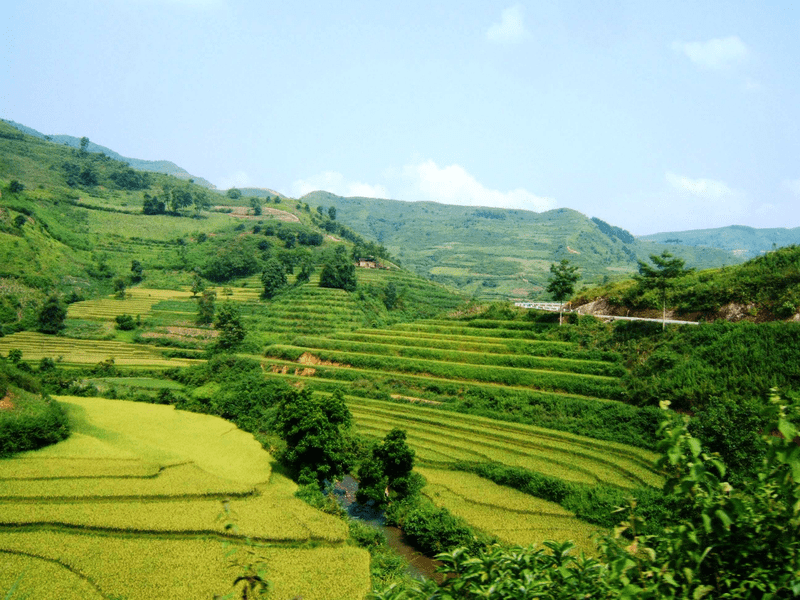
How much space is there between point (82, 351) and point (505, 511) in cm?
4618

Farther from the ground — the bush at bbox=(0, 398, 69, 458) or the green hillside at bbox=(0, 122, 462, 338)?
the green hillside at bbox=(0, 122, 462, 338)

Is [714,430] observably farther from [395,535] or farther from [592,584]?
[592,584]

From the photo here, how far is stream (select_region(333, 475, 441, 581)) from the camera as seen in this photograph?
18438mm

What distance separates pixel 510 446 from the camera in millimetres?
28203

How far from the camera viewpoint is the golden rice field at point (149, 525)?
14.1m

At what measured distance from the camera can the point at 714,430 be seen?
21797 millimetres

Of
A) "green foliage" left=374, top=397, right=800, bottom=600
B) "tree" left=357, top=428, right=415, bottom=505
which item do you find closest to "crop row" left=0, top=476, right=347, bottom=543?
"tree" left=357, top=428, right=415, bottom=505

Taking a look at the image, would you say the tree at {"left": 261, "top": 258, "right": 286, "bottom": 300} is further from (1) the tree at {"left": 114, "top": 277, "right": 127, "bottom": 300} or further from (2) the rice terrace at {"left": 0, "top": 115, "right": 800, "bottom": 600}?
(1) the tree at {"left": 114, "top": 277, "right": 127, "bottom": 300}

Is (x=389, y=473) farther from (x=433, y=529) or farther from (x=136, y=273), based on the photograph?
(x=136, y=273)

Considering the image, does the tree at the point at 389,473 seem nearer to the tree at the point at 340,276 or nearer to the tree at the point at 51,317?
the tree at the point at 340,276

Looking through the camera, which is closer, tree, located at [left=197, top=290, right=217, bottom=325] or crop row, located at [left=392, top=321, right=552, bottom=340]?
crop row, located at [left=392, top=321, right=552, bottom=340]

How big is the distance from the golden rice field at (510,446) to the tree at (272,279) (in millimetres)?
36142

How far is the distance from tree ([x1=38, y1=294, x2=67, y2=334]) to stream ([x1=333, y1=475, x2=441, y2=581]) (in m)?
44.0

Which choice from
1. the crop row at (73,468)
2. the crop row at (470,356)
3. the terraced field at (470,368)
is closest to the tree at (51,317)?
the terraced field at (470,368)
